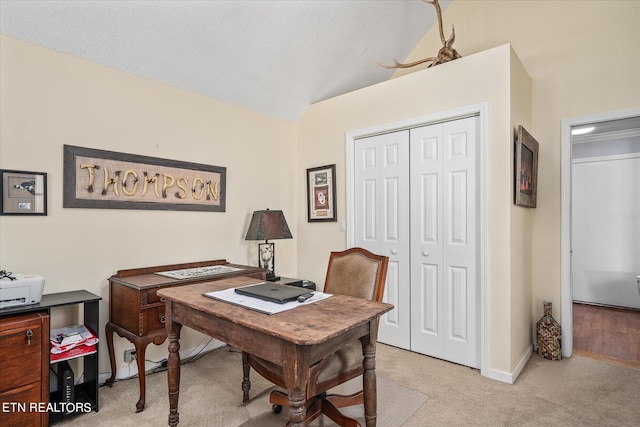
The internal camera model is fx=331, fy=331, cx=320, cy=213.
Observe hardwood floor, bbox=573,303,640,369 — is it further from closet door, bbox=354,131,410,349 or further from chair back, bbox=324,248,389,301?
chair back, bbox=324,248,389,301

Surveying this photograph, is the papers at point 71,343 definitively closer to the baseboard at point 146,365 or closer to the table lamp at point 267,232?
the baseboard at point 146,365

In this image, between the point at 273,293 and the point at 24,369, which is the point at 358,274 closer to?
the point at 273,293

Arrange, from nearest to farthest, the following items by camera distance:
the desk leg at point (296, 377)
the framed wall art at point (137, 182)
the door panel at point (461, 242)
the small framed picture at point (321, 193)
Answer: the desk leg at point (296, 377)
the framed wall art at point (137, 182)
the door panel at point (461, 242)
the small framed picture at point (321, 193)

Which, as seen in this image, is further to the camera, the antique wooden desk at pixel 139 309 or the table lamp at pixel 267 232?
the table lamp at pixel 267 232

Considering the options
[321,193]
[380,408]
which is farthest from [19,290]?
[321,193]

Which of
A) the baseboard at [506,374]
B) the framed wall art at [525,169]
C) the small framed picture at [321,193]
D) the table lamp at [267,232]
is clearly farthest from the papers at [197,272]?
the framed wall art at [525,169]

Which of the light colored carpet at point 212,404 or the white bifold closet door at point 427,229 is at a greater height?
the white bifold closet door at point 427,229

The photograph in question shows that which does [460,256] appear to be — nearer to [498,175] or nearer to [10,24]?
[498,175]

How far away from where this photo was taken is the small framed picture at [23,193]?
2045 millimetres

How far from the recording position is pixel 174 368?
1773 mm

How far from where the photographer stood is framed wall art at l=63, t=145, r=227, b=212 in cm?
233

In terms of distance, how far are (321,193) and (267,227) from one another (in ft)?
2.57

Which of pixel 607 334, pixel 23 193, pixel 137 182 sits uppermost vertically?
pixel 137 182

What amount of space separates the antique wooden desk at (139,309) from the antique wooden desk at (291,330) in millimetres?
402
